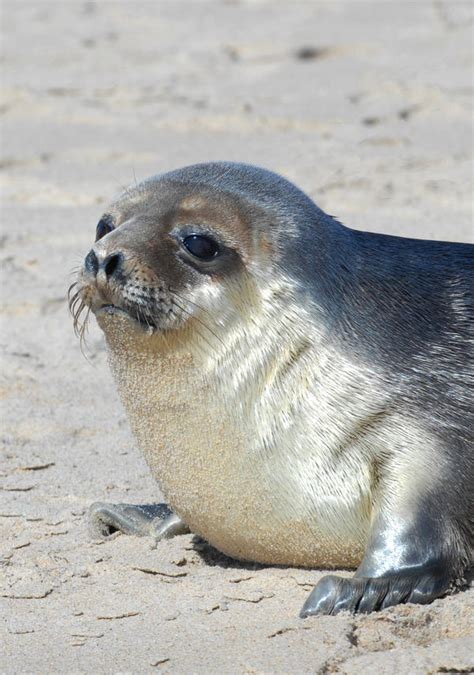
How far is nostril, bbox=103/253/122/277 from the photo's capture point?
389cm

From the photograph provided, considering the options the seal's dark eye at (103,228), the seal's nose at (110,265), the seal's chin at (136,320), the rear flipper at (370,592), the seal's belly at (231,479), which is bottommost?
the rear flipper at (370,592)

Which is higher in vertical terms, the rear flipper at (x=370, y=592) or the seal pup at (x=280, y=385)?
the seal pup at (x=280, y=385)

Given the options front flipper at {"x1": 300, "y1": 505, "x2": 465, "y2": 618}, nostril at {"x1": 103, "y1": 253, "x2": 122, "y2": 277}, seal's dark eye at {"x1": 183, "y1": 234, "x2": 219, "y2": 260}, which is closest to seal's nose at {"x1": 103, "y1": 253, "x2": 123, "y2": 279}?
nostril at {"x1": 103, "y1": 253, "x2": 122, "y2": 277}

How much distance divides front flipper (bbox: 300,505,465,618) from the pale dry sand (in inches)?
2.2

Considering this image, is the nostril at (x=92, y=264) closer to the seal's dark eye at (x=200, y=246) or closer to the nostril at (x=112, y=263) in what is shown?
the nostril at (x=112, y=263)

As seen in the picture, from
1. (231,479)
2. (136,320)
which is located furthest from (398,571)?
(136,320)

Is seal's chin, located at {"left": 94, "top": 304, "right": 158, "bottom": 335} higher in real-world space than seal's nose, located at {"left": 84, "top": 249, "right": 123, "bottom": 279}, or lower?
lower

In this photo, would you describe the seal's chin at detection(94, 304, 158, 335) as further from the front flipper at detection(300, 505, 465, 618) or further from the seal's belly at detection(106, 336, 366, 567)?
the front flipper at detection(300, 505, 465, 618)

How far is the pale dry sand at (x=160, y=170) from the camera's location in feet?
11.6

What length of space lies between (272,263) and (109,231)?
1.67ft

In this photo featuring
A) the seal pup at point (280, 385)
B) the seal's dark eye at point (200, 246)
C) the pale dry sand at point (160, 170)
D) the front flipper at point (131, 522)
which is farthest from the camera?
Result: the front flipper at point (131, 522)

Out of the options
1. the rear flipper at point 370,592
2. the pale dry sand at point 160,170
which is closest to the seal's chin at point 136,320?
the pale dry sand at point 160,170

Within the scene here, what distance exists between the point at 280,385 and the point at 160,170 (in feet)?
13.3

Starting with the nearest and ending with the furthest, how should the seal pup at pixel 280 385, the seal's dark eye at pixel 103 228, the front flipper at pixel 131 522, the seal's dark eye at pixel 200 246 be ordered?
1. the seal pup at pixel 280 385
2. the seal's dark eye at pixel 200 246
3. the seal's dark eye at pixel 103 228
4. the front flipper at pixel 131 522
